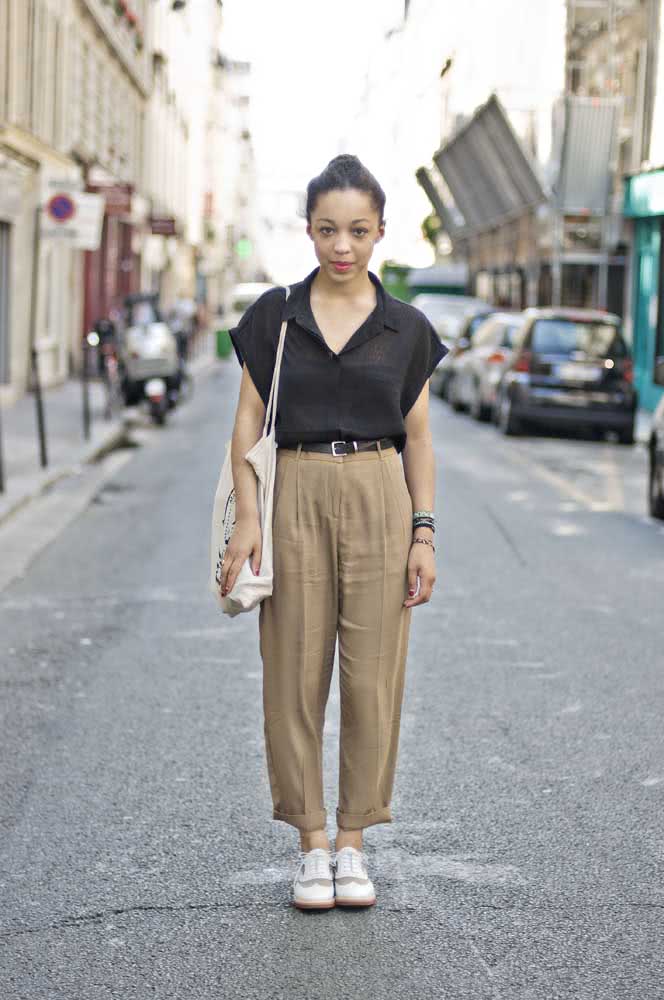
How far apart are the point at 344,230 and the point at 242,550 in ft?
2.57

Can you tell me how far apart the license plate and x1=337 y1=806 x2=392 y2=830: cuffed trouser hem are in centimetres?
1756

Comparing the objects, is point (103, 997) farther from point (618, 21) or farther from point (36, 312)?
point (618, 21)

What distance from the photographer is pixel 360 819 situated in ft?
14.1

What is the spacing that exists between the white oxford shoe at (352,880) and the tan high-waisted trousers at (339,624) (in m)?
0.08

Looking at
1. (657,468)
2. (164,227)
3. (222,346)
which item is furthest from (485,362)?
(222,346)

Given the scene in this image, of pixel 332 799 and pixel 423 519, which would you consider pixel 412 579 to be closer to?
pixel 423 519

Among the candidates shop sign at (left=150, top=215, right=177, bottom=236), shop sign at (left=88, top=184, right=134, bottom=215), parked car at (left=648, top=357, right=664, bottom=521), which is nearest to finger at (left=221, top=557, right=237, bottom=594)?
parked car at (left=648, top=357, right=664, bottom=521)

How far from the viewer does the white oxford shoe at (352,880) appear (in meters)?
4.20

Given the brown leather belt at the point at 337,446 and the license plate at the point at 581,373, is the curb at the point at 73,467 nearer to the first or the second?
the license plate at the point at 581,373

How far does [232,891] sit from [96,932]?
433 mm

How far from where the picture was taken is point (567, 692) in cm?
693

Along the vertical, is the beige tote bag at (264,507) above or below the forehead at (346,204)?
below

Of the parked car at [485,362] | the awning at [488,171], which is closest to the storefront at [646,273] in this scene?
the parked car at [485,362]

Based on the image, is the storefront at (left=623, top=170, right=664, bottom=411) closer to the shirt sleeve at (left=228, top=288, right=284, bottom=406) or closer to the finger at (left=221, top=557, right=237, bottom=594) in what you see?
the shirt sleeve at (left=228, top=288, right=284, bottom=406)
